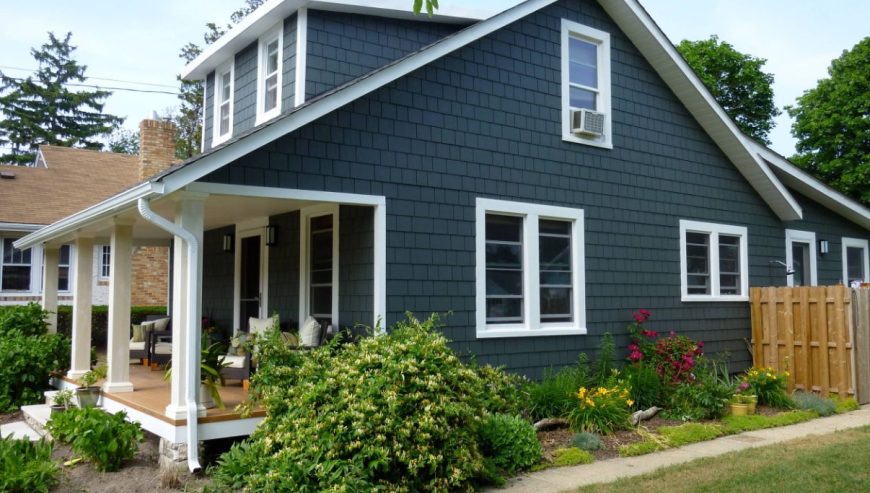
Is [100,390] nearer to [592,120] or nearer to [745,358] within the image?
[592,120]

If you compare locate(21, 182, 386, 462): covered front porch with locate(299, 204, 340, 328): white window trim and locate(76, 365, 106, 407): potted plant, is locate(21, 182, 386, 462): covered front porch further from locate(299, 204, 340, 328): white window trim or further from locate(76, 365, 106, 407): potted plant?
locate(76, 365, 106, 407): potted plant

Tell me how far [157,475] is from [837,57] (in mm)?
26357

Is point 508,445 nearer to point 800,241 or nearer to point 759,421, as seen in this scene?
point 759,421

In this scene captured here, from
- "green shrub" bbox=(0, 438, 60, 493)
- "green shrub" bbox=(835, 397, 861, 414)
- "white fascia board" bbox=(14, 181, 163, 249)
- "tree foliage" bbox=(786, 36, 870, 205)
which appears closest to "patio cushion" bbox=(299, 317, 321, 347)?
"white fascia board" bbox=(14, 181, 163, 249)

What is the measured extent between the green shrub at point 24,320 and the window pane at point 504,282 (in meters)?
7.27

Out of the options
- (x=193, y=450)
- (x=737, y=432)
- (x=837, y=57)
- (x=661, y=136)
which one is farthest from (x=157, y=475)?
(x=837, y=57)

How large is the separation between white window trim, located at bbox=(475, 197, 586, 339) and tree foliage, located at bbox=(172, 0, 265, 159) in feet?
70.1

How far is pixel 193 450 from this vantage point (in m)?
6.45

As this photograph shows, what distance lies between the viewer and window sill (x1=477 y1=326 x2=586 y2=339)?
874cm

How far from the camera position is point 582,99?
10398 millimetres

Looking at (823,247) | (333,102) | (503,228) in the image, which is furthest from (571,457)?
(823,247)

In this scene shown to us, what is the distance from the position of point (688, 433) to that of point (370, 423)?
172 inches

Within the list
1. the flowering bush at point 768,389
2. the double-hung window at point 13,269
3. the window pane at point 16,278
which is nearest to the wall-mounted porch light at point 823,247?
the flowering bush at point 768,389

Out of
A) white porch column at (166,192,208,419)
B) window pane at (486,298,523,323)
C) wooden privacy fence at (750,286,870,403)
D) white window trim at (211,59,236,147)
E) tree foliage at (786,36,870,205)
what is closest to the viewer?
white porch column at (166,192,208,419)
